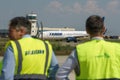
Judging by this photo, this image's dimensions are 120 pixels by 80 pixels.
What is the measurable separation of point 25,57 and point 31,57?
87 mm

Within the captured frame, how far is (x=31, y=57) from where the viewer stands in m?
5.28

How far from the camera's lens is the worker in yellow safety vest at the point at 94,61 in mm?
4840

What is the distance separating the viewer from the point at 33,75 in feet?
17.3

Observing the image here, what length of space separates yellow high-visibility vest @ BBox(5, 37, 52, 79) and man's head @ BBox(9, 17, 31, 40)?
0.37ft

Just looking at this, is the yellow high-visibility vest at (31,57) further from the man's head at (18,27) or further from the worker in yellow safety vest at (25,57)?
the man's head at (18,27)

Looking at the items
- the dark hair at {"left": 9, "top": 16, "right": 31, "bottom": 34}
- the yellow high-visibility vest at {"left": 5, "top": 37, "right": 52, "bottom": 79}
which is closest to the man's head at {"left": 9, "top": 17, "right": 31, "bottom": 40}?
the dark hair at {"left": 9, "top": 16, "right": 31, "bottom": 34}

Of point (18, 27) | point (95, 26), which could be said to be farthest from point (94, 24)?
point (18, 27)

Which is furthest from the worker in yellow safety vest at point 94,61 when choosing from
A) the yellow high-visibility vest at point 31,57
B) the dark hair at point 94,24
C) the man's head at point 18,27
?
the man's head at point 18,27

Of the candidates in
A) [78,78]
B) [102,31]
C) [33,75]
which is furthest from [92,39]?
[33,75]

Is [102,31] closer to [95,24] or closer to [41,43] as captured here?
[95,24]

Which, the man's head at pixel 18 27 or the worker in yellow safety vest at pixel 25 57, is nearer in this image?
the worker in yellow safety vest at pixel 25 57

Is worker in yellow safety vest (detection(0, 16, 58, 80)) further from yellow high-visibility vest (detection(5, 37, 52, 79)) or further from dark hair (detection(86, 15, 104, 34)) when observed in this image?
dark hair (detection(86, 15, 104, 34))

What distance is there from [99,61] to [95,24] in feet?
1.39

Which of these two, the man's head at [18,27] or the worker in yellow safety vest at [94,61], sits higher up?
the man's head at [18,27]
